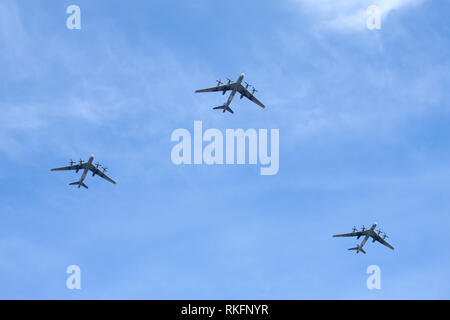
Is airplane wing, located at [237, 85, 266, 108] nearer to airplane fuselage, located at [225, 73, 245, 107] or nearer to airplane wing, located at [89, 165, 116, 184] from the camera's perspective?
airplane fuselage, located at [225, 73, 245, 107]

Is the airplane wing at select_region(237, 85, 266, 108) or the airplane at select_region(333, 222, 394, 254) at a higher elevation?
the airplane wing at select_region(237, 85, 266, 108)

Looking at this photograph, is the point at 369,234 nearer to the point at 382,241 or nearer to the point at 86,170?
the point at 382,241

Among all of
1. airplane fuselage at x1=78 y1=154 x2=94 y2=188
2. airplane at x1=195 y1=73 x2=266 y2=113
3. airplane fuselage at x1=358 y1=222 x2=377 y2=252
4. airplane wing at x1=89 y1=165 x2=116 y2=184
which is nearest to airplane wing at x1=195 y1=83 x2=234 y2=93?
airplane at x1=195 y1=73 x2=266 y2=113

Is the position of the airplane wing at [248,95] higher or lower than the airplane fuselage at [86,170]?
higher

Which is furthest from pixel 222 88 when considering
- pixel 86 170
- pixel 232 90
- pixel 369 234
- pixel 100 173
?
pixel 369 234

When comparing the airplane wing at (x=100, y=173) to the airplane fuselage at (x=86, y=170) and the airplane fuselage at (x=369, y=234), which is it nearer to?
the airplane fuselage at (x=86, y=170)

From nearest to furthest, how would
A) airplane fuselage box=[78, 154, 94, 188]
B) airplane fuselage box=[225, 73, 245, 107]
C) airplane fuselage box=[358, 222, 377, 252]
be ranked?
airplane fuselage box=[225, 73, 245, 107], airplane fuselage box=[78, 154, 94, 188], airplane fuselage box=[358, 222, 377, 252]

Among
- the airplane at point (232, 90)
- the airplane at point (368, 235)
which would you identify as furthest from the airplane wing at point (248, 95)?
the airplane at point (368, 235)
